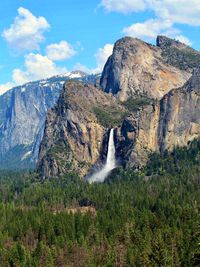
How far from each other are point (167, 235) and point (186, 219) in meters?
31.1

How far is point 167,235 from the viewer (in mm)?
167125

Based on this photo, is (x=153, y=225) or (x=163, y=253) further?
(x=153, y=225)

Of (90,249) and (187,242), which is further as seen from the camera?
(90,249)

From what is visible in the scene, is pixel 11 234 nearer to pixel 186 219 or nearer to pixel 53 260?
pixel 53 260

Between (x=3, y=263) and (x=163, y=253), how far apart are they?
175 feet

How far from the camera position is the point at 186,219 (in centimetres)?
19650

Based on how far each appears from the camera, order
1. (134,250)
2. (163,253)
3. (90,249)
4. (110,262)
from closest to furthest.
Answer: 1. (163,253)
2. (110,262)
3. (134,250)
4. (90,249)

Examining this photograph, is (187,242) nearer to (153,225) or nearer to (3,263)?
(153,225)

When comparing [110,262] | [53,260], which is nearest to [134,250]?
[110,262]

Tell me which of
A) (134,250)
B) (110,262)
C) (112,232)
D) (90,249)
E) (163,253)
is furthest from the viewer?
(112,232)

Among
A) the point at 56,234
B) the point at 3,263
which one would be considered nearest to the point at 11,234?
the point at 56,234

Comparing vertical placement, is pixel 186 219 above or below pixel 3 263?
above

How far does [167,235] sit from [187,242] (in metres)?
8.89

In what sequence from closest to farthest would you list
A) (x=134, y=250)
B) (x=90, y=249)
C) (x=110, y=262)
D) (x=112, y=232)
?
(x=110, y=262) < (x=134, y=250) < (x=90, y=249) < (x=112, y=232)
